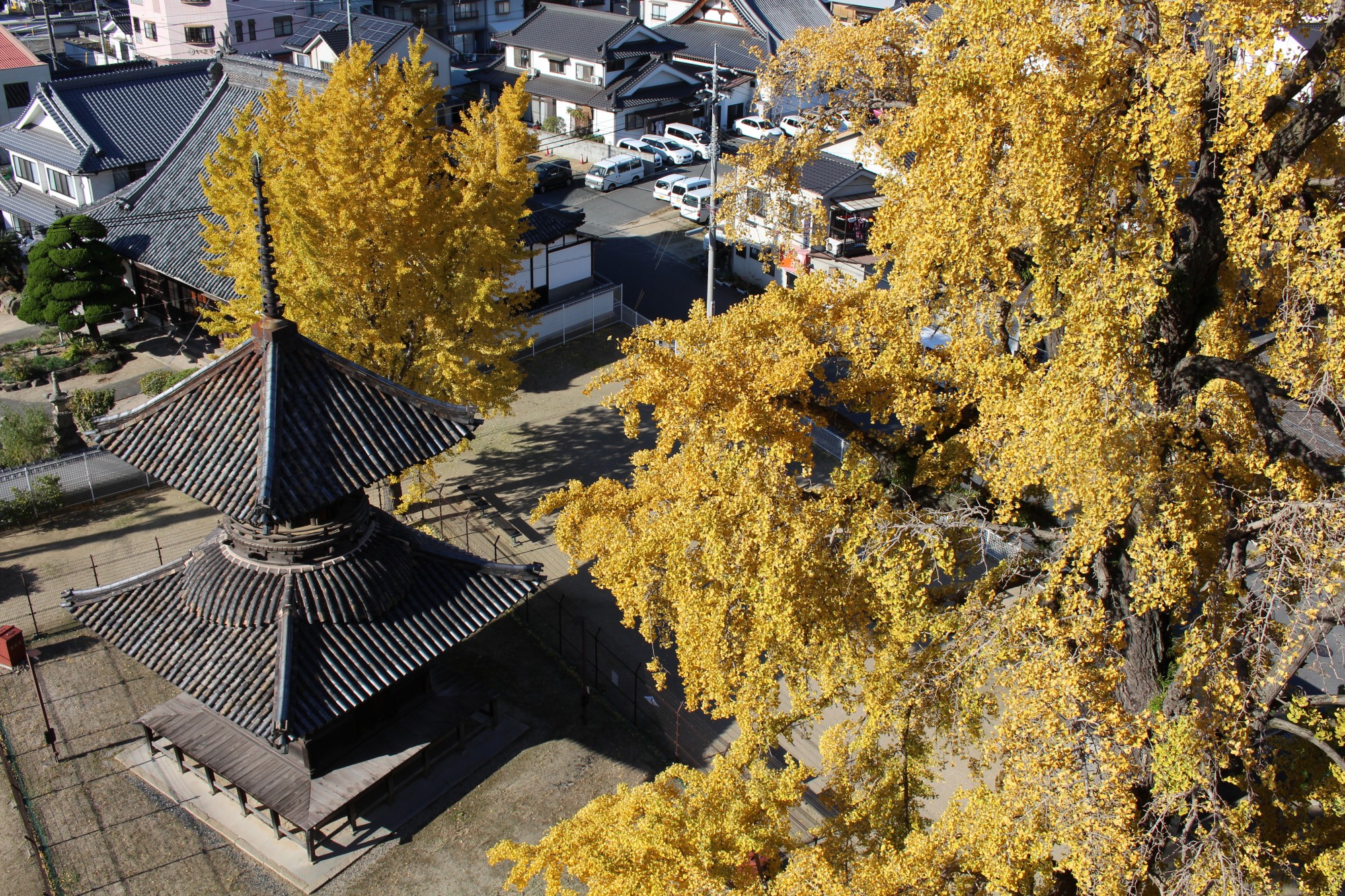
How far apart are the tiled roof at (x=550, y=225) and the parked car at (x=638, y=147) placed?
1588 centimetres

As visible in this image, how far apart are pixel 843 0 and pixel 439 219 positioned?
53314mm

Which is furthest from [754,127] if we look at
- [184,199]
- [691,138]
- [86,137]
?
[86,137]

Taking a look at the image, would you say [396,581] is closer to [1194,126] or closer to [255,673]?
[255,673]

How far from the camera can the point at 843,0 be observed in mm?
65062

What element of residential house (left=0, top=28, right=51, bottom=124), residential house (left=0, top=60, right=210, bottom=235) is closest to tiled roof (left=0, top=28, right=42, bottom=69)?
residential house (left=0, top=28, right=51, bottom=124)

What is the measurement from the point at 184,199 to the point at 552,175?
17.3 meters

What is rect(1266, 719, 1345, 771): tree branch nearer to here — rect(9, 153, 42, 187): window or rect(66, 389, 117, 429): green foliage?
rect(66, 389, 117, 429): green foliage

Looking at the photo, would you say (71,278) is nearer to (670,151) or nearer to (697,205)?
(697,205)

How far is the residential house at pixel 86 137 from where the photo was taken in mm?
36594

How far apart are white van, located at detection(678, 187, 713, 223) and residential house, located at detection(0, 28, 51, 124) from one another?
29879 millimetres

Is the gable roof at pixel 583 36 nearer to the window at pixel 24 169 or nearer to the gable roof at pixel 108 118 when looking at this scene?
the gable roof at pixel 108 118

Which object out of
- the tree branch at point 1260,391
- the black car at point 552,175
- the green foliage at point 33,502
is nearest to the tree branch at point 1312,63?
the tree branch at point 1260,391

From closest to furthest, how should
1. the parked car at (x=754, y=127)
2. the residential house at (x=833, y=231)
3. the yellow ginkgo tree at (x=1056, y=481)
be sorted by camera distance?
the yellow ginkgo tree at (x=1056, y=481)
the residential house at (x=833, y=231)
the parked car at (x=754, y=127)

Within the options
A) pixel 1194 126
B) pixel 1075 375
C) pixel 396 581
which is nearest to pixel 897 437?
pixel 1075 375
